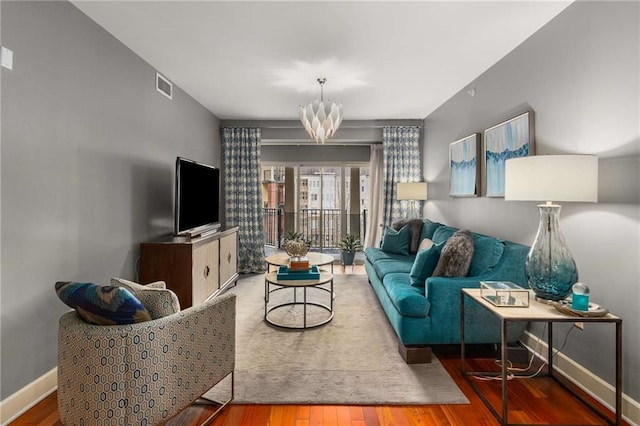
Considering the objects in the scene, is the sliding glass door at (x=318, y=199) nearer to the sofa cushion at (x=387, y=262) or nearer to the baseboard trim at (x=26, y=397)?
the sofa cushion at (x=387, y=262)

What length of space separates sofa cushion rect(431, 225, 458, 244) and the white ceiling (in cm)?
165

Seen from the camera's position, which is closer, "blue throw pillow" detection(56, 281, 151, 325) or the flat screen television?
"blue throw pillow" detection(56, 281, 151, 325)

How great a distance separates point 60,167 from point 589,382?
3656mm

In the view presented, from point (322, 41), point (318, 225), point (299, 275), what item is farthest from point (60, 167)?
point (318, 225)

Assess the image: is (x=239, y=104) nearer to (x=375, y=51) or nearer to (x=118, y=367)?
(x=375, y=51)

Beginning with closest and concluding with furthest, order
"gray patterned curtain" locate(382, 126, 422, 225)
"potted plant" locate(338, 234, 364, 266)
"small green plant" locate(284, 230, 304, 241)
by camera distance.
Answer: "gray patterned curtain" locate(382, 126, 422, 225) < "potted plant" locate(338, 234, 364, 266) < "small green plant" locate(284, 230, 304, 241)

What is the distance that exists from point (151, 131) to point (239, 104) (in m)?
1.56

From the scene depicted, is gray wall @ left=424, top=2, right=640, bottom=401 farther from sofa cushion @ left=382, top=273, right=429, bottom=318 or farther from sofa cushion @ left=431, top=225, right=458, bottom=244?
sofa cushion @ left=382, top=273, right=429, bottom=318

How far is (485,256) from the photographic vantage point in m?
2.63

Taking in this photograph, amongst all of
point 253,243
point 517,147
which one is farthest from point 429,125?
point 253,243

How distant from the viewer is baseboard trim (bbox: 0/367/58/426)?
1833mm

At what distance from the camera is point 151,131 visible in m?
3.44

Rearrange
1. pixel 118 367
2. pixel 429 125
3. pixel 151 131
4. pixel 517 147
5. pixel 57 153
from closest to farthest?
pixel 118 367 < pixel 57 153 < pixel 517 147 < pixel 151 131 < pixel 429 125

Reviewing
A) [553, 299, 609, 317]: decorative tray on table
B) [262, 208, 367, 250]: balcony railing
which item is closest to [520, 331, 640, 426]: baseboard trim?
[553, 299, 609, 317]: decorative tray on table
